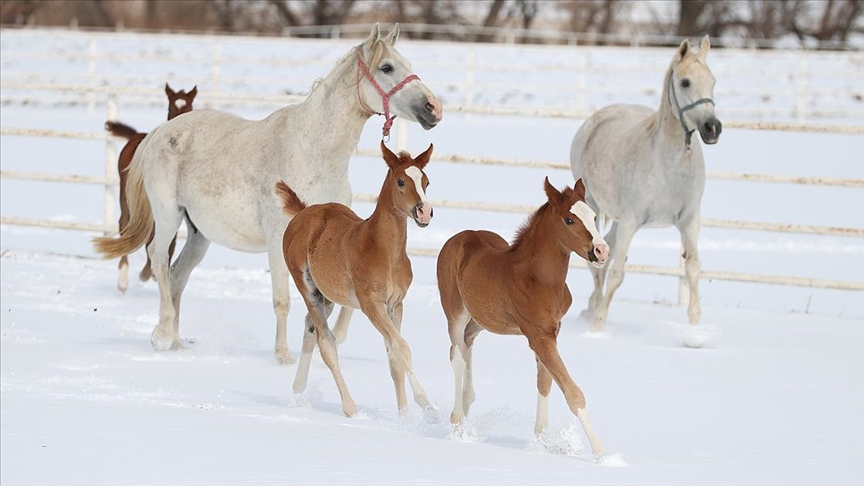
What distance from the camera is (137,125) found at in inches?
760

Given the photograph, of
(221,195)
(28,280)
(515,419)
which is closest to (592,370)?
(515,419)

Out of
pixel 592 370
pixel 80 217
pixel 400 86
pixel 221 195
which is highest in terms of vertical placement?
pixel 400 86

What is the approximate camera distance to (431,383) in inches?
260

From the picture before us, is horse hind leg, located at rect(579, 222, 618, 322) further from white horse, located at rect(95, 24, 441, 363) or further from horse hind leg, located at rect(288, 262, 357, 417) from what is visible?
horse hind leg, located at rect(288, 262, 357, 417)

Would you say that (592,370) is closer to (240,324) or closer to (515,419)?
(515,419)

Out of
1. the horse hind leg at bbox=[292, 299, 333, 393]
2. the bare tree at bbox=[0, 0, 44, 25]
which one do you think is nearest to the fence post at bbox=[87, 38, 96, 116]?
the bare tree at bbox=[0, 0, 44, 25]

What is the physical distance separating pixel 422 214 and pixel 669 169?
3.29 meters

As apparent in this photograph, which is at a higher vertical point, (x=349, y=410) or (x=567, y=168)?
(x=567, y=168)

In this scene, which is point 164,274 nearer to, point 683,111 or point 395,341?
point 395,341

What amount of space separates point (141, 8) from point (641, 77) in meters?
17.6

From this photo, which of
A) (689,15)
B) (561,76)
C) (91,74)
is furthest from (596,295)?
(689,15)

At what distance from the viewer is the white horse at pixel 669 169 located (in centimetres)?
775

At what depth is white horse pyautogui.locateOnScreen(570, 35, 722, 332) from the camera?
7.75 meters

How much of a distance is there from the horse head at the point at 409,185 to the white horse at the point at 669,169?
109 inches
